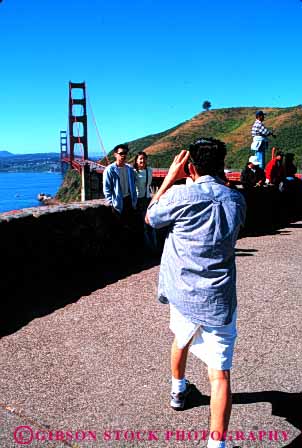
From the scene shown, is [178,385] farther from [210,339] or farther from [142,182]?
[142,182]

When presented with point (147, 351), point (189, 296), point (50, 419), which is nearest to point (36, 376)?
point (50, 419)

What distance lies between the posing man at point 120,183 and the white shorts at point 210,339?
3.86 metres

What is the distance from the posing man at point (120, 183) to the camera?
614cm

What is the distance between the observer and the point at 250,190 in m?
9.68

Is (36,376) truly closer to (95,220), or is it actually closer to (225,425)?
(225,425)

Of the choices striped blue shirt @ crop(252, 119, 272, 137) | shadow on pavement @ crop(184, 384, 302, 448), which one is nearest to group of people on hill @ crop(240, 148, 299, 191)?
striped blue shirt @ crop(252, 119, 272, 137)

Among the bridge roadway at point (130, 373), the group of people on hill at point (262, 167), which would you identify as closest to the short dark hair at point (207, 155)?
the bridge roadway at point (130, 373)

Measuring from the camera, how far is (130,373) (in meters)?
3.28

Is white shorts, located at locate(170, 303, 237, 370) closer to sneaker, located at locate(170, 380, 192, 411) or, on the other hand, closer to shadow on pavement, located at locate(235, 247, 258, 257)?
sneaker, located at locate(170, 380, 192, 411)

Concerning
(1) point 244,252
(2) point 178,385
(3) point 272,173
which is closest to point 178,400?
(2) point 178,385

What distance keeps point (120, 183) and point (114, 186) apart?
11 cm

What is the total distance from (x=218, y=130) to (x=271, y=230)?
83587mm

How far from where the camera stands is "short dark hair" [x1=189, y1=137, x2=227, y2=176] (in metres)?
2.36

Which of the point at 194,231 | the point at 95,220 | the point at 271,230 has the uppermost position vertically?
the point at 194,231
